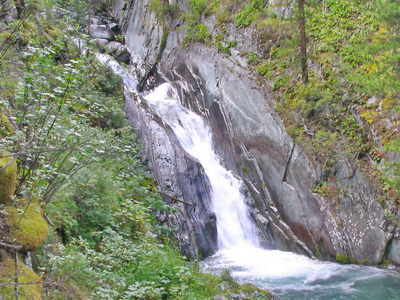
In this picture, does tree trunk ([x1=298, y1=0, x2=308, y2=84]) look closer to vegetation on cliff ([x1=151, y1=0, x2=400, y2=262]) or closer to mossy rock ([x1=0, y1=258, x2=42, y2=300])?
vegetation on cliff ([x1=151, y1=0, x2=400, y2=262])

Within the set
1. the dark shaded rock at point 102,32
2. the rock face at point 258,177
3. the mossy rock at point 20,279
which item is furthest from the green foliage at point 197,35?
the mossy rock at point 20,279

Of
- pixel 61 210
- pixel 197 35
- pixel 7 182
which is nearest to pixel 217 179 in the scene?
pixel 61 210

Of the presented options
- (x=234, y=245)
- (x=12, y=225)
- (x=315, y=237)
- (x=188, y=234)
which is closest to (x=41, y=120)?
(x=12, y=225)

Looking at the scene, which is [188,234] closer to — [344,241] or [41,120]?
[344,241]

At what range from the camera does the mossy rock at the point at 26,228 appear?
367 cm

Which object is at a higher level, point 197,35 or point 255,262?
point 197,35

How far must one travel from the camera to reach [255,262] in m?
9.88

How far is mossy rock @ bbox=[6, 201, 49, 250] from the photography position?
367 cm

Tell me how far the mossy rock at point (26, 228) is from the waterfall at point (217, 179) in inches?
301

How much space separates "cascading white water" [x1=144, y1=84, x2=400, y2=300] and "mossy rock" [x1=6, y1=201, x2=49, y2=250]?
4.87 metres

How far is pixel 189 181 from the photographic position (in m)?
11.2

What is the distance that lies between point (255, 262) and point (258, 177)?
370 cm

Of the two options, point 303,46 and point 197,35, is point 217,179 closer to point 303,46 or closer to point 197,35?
point 303,46

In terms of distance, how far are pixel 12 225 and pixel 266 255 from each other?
28.3 ft
